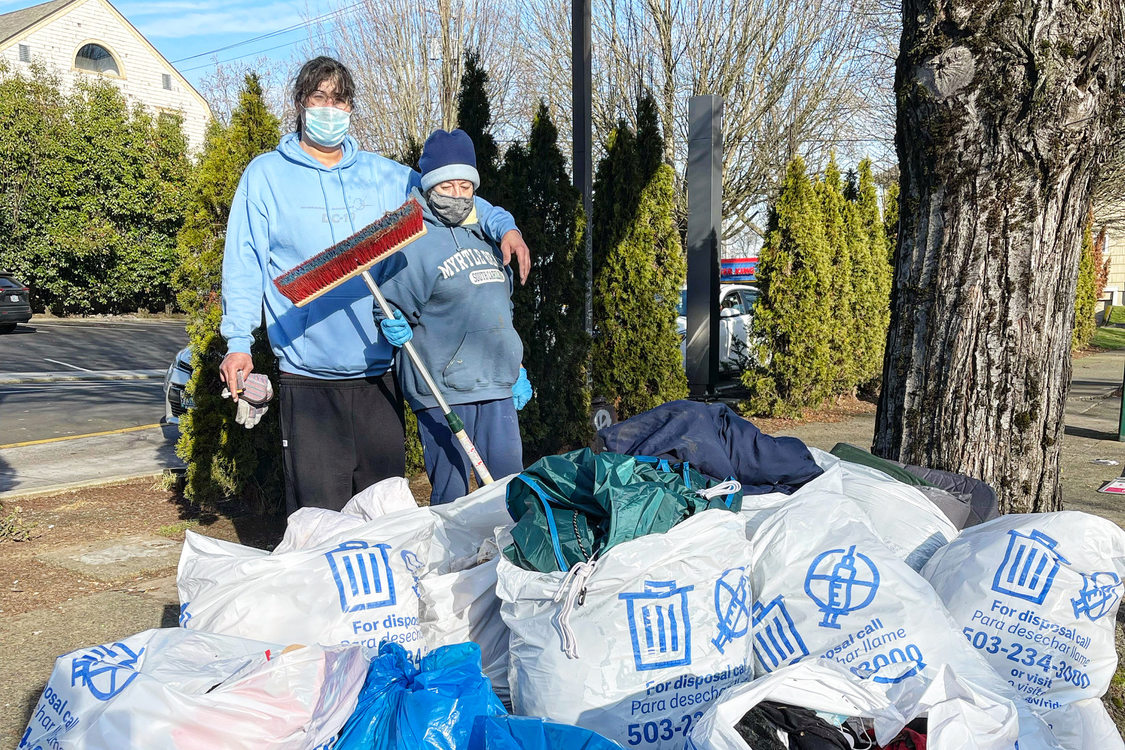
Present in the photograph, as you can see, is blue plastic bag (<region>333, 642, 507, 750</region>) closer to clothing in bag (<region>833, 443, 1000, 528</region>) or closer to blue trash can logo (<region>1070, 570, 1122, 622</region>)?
blue trash can logo (<region>1070, 570, 1122, 622</region>)

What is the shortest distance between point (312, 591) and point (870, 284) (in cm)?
1028

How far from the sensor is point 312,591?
238 cm

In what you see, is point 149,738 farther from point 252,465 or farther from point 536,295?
point 536,295

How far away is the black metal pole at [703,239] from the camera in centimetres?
959

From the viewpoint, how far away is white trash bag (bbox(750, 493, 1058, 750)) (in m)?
2.14

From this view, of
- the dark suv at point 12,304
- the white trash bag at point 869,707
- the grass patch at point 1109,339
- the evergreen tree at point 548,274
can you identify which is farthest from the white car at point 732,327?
the dark suv at point 12,304

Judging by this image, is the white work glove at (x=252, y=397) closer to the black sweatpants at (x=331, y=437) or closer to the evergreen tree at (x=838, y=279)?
the black sweatpants at (x=331, y=437)

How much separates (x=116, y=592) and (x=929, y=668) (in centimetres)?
363

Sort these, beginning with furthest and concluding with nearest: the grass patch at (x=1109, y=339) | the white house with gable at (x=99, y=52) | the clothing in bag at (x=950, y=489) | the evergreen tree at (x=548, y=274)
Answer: the white house with gable at (x=99, y=52) < the grass patch at (x=1109, y=339) < the evergreen tree at (x=548, y=274) < the clothing in bag at (x=950, y=489)

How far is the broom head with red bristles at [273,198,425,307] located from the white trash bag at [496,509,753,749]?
1.40 meters

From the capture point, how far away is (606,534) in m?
2.19

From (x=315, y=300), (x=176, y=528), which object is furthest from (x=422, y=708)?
(x=176, y=528)

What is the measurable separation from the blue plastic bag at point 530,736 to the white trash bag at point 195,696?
12.7 inches

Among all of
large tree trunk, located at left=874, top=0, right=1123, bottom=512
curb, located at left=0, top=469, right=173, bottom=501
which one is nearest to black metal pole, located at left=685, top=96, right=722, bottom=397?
curb, located at left=0, top=469, right=173, bottom=501
